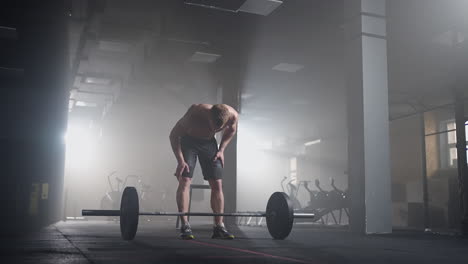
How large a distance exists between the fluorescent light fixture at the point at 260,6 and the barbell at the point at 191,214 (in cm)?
282

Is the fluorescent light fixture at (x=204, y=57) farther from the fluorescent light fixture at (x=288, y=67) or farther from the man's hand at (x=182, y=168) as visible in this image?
the man's hand at (x=182, y=168)

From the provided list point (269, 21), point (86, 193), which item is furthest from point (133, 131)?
point (269, 21)

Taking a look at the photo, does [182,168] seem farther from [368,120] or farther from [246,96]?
[246,96]

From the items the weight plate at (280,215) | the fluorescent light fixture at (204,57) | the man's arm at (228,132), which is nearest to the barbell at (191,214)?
the weight plate at (280,215)

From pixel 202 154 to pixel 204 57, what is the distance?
4.31 metres

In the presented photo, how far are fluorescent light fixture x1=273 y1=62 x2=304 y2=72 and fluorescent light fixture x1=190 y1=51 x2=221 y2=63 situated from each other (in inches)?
47.7

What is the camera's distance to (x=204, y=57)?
7.47m

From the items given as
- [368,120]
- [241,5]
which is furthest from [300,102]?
[368,120]

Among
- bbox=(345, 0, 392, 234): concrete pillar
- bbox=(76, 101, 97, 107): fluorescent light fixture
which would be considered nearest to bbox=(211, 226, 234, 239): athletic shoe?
bbox=(345, 0, 392, 234): concrete pillar

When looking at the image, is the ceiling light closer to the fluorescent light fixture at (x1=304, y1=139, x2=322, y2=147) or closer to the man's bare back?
the man's bare back

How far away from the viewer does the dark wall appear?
220 inches

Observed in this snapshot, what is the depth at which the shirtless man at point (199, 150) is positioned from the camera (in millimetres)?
3297

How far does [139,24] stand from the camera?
6.16m

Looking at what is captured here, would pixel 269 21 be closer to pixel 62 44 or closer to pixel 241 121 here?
pixel 62 44
